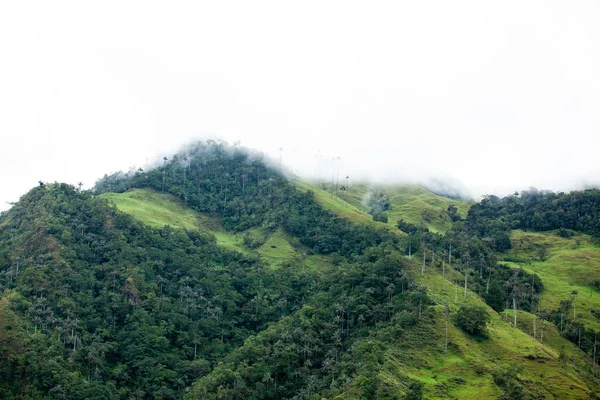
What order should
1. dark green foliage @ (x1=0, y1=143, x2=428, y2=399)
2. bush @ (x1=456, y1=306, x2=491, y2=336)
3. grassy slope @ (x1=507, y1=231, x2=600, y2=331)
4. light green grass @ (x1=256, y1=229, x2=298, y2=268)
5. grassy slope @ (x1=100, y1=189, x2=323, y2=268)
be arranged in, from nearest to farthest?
1. bush @ (x1=456, y1=306, x2=491, y2=336)
2. dark green foliage @ (x1=0, y1=143, x2=428, y2=399)
3. grassy slope @ (x1=507, y1=231, x2=600, y2=331)
4. light green grass @ (x1=256, y1=229, x2=298, y2=268)
5. grassy slope @ (x1=100, y1=189, x2=323, y2=268)

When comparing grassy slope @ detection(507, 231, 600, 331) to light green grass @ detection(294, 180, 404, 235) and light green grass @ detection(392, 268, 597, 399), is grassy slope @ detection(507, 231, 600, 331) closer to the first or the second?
light green grass @ detection(392, 268, 597, 399)

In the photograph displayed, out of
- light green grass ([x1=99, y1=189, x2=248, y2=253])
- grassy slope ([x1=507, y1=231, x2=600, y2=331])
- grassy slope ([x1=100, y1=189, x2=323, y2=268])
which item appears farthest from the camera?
light green grass ([x1=99, y1=189, x2=248, y2=253])

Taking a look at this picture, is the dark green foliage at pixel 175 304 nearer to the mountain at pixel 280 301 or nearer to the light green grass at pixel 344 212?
the mountain at pixel 280 301

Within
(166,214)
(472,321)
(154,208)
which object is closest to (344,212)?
(166,214)

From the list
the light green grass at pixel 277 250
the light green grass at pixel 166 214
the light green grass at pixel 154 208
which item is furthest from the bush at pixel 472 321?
the light green grass at pixel 154 208

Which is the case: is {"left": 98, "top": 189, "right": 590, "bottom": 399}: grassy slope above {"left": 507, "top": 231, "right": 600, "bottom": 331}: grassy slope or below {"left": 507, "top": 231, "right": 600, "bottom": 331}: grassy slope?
below

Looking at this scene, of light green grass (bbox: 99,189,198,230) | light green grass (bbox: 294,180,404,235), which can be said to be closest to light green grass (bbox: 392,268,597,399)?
light green grass (bbox: 294,180,404,235)

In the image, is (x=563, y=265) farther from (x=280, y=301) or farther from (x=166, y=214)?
(x=166, y=214)
